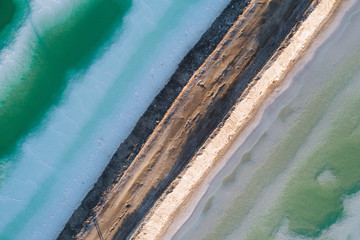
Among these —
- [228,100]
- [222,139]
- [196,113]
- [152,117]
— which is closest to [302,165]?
[222,139]

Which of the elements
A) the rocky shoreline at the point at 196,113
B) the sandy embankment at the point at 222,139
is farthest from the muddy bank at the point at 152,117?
the sandy embankment at the point at 222,139

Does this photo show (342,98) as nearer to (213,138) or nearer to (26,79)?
(213,138)

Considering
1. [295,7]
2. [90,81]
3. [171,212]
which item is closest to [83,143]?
[90,81]

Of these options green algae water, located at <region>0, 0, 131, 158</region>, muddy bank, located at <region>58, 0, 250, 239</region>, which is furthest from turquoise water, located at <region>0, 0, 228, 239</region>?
muddy bank, located at <region>58, 0, 250, 239</region>

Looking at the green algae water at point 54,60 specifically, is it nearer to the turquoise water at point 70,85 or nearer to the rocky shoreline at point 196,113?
the turquoise water at point 70,85

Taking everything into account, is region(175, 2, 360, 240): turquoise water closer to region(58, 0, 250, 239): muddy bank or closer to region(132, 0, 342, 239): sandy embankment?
region(132, 0, 342, 239): sandy embankment

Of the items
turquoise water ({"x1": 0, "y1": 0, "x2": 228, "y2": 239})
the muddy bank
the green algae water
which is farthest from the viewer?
the green algae water

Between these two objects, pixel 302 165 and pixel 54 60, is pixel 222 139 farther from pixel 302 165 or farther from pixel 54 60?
pixel 54 60
